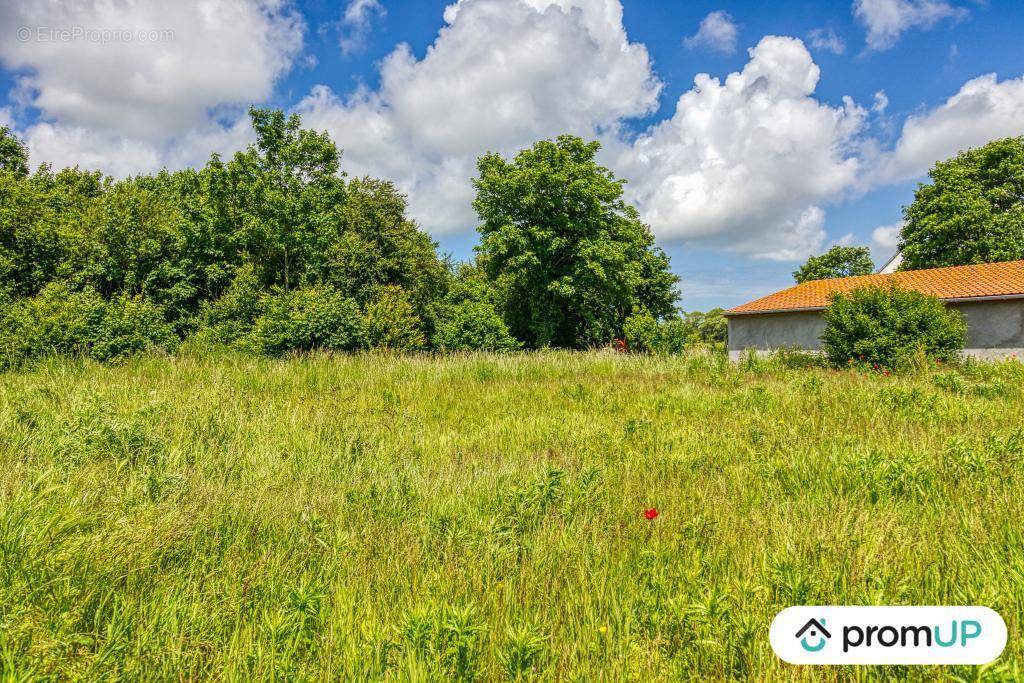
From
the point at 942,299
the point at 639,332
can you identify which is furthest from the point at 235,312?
the point at 942,299

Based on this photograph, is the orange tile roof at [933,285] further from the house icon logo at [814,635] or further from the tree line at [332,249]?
the house icon logo at [814,635]

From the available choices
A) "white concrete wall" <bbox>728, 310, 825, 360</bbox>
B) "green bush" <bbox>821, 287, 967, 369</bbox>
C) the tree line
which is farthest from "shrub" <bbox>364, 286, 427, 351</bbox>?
"white concrete wall" <bbox>728, 310, 825, 360</bbox>

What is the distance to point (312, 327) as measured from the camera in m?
16.2

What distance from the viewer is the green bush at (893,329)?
47.8 ft

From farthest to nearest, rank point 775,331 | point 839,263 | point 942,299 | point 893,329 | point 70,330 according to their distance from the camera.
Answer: point 839,263, point 775,331, point 942,299, point 893,329, point 70,330

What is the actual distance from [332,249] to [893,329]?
23.7 m

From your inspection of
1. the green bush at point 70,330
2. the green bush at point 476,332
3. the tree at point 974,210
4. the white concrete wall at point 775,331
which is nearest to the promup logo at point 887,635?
the green bush at point 70,330

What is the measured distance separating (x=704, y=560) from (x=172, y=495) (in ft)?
11.8

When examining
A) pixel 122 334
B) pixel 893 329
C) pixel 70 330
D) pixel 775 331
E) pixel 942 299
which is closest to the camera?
pixel 70 330

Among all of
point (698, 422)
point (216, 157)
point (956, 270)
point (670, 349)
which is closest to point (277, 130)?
point (216, 157)

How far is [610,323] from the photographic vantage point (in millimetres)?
29125

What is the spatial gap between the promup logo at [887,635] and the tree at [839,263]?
2028 inches

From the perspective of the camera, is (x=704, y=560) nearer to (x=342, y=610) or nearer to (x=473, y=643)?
(x=473, y=643)

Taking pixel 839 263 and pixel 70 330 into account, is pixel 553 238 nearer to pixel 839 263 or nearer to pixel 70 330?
pixel 70 330
